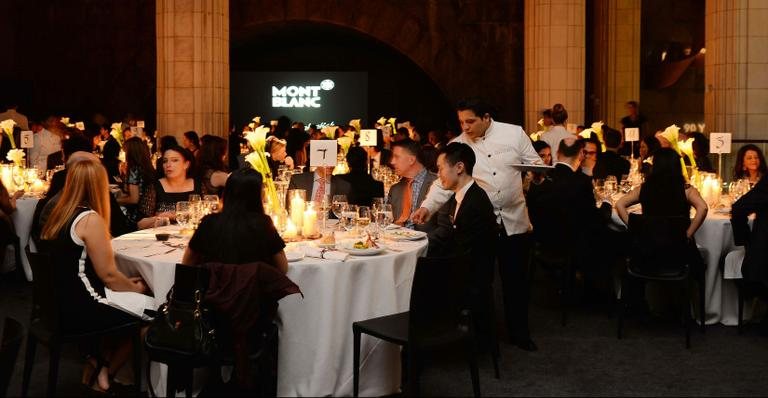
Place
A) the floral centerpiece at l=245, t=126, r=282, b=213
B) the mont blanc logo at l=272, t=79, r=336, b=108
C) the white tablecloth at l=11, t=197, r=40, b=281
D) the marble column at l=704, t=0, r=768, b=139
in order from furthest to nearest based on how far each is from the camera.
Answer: the mont blanc logo at l=272, t=79, r=336, b=108 → the marble column at l=704, t=0, r=768, b=139 → the white tablecloth at l=11, t=197, r=40, b=281 → the floral centerpiece at l=245, t=126, r=282, b=213

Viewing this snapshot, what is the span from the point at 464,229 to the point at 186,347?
6.56 ft

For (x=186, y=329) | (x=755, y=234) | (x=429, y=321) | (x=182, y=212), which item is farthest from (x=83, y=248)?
(x=755, y=234)

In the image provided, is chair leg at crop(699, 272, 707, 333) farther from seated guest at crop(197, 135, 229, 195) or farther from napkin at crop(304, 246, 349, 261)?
seated guest at crop(197, 135, 229, 195)

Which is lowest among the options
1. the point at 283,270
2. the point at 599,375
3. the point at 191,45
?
the point at 599,375

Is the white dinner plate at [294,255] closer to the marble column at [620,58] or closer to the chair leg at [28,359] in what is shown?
A: the chair leg at [28,359]

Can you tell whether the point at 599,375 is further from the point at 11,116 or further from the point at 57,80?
the point at 57,80

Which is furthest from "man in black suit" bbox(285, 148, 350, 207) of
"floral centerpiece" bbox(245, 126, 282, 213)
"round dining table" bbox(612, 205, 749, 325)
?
"round dining table" bbox(612, 205, 749, 325)

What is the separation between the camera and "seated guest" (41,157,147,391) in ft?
17.1

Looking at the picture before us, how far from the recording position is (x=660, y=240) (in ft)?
23.2

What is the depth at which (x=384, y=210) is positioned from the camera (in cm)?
636

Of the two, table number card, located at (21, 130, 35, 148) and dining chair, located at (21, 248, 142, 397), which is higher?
table number card, located at (21, 130, 35, 148)

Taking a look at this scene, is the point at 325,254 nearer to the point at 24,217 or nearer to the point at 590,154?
the point at 24,217

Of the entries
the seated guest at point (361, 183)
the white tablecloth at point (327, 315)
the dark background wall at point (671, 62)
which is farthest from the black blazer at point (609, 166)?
the dark background wall at point (671, 62)

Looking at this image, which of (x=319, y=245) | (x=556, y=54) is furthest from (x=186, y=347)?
(x=556, y=54)
